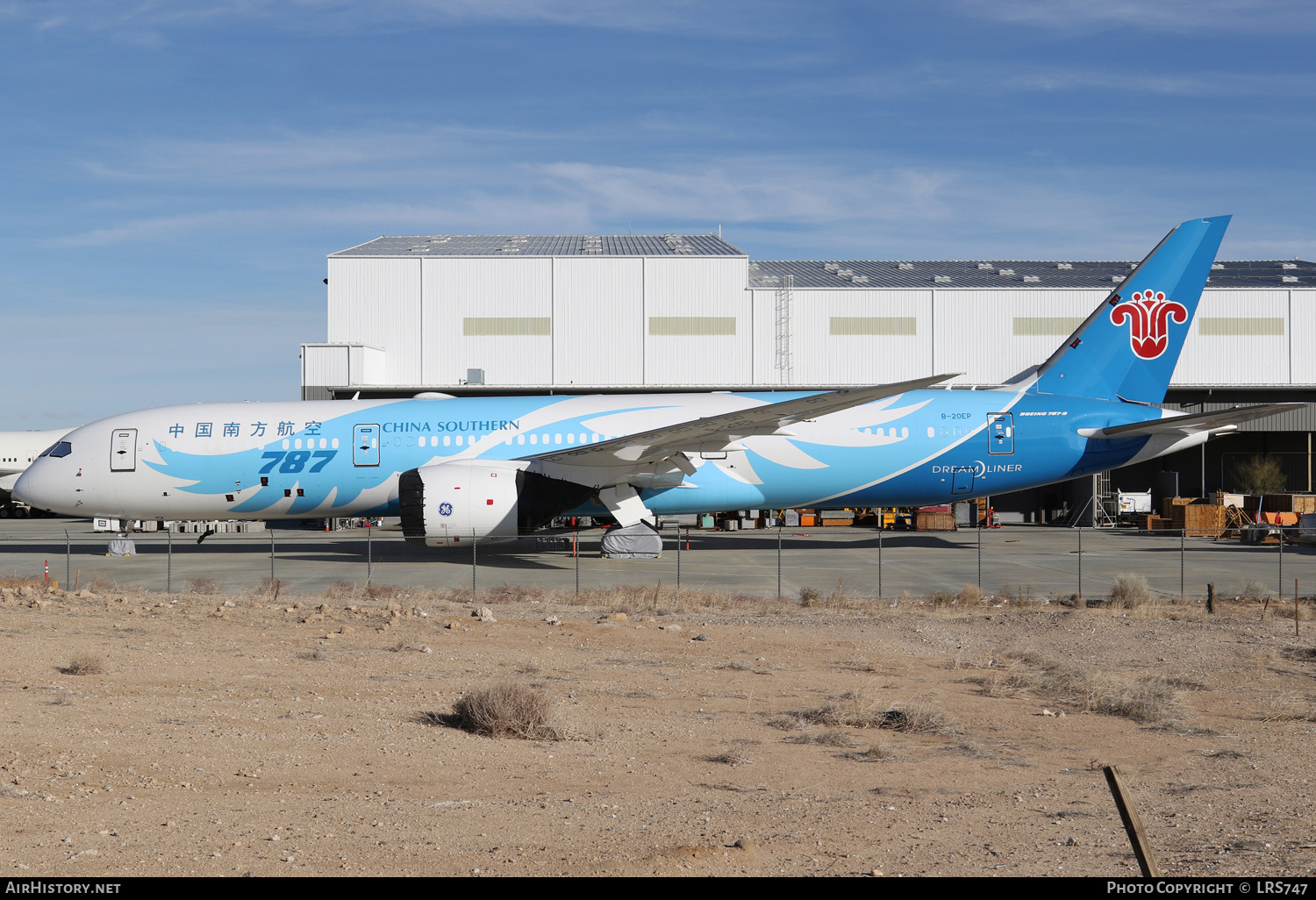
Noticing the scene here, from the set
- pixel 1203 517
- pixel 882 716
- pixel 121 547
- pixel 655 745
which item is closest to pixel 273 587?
pixel 121 547

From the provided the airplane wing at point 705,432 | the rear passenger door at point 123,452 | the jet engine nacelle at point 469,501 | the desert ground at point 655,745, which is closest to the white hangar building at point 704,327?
the rear passenger door at point 123,452

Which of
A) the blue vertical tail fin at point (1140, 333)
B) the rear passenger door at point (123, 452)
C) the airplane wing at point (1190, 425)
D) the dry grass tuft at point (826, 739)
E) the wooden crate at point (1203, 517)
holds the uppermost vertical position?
the blue vertical tail fin at point (1140, 333)

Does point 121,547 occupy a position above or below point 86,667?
above

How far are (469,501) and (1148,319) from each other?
20.0 metres

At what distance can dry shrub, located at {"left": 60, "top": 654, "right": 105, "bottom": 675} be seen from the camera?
42.0 ft

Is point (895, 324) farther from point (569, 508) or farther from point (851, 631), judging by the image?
point (851, 631)

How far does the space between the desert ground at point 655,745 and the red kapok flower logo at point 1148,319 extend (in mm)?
13912

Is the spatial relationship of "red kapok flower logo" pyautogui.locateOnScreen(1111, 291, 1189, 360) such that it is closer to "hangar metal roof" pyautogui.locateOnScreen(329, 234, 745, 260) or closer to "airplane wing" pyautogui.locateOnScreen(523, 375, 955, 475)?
"airplane wing" pyautogui.locateOnScreen(523, 375, 955, 475)

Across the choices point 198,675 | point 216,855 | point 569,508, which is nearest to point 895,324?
point 569,508

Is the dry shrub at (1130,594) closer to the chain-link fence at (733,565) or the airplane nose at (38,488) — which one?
the chain-link fence at (733,565)

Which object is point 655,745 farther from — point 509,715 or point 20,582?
point 20,582

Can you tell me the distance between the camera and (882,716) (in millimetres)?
11039

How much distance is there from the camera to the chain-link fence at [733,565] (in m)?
22.2

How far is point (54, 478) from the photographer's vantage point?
27.2 m
